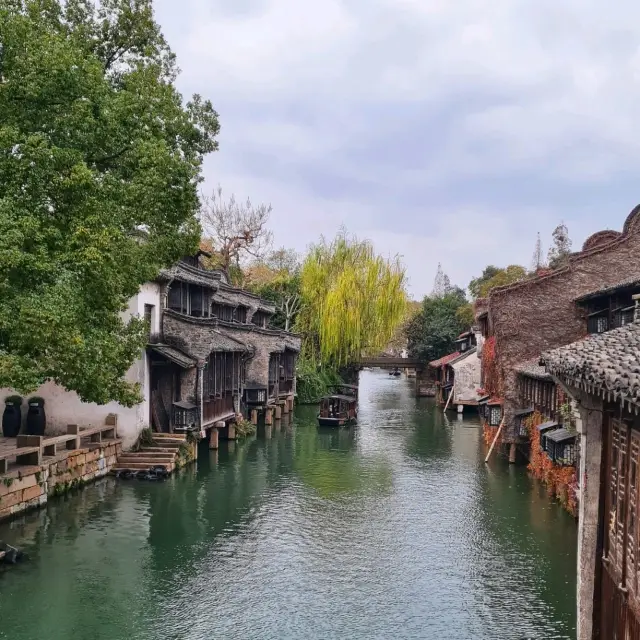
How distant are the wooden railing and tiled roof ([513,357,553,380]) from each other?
1253 centimetres

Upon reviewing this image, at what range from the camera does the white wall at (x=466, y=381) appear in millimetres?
46250

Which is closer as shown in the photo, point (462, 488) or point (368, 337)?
point (462, 488)

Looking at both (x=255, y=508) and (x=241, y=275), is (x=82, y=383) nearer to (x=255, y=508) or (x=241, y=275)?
(x=255, y=508)

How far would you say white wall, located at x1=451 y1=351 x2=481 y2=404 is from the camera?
46250 mm

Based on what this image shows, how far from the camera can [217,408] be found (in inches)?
1184

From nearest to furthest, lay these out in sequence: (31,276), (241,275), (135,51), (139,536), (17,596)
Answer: (17,596)
(31,276)
(139,536)
(135,51)
(241,275)

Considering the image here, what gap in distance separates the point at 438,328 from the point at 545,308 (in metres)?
32.8

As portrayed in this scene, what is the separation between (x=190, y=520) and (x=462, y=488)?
374 inches

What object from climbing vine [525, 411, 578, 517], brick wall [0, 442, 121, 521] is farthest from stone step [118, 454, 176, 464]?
climbing vine [525, 411, 578, 517]

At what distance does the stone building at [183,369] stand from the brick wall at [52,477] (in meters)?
1.83

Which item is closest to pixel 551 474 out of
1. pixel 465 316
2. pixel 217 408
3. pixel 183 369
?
pixel 183 369

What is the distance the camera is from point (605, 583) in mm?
7914

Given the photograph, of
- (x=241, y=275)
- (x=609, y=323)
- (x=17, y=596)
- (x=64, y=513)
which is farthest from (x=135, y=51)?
(x=241, y=275)

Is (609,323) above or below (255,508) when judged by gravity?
above
